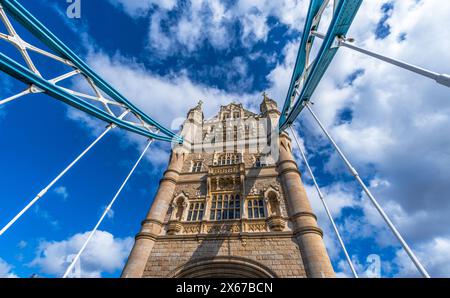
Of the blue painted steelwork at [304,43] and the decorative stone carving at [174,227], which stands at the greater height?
the blue painted steelwork at [304,43]

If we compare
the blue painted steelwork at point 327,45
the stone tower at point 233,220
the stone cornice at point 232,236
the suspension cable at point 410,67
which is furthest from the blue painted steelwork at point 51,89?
the suspension cable at point 410,67

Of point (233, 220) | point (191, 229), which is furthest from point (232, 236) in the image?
point (191, 229)

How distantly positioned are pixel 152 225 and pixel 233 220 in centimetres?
513

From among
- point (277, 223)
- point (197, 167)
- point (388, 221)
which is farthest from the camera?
point (197, 167)

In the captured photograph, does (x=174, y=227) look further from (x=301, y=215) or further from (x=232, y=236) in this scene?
(x=301, y=215)

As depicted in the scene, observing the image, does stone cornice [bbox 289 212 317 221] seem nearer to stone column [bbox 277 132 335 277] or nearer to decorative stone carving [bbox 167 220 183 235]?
stone column [bbox 277 132 335 277]

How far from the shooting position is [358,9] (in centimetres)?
745

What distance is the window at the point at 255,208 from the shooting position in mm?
12898

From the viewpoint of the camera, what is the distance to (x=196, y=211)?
13.9 metres

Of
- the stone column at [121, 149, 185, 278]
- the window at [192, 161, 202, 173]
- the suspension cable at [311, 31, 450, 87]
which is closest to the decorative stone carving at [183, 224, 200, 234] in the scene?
the stone column at [121, 149, 185, 278]

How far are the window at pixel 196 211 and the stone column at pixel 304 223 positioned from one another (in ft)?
19.4

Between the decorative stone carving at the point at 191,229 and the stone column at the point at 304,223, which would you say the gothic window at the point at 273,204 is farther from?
the decorative stone carving at the point at 191,229
